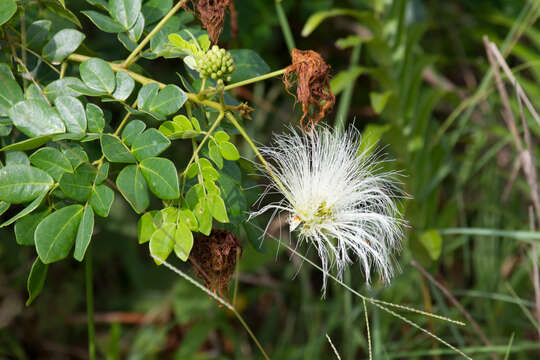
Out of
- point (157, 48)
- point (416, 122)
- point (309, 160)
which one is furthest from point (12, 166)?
point (416, 122)

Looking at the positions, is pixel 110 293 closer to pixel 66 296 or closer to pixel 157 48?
pixel 66 296

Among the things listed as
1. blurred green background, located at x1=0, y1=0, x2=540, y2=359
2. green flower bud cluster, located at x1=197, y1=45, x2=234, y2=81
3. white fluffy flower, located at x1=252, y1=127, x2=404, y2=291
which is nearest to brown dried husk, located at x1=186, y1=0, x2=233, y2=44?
green flower bud cluster, located at x1=197, y1=45, x2=234, y2=81

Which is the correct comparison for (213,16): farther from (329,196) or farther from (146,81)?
(329,196)

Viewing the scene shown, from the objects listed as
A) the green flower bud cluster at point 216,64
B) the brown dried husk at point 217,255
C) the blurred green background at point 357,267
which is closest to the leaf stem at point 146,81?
the green flower bud cluster at point 216,64

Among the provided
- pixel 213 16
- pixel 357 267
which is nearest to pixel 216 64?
pixel 213 16

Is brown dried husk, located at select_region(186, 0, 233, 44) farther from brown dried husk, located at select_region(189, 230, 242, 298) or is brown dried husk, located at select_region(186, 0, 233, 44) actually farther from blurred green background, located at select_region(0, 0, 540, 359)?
blurred green background, located at select_region(0, 0, 540, 359)

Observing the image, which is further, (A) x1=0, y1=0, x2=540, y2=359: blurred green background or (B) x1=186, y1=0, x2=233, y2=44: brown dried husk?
(A) x1=0, y1=0, x2=540, y2=359: blurred green background
